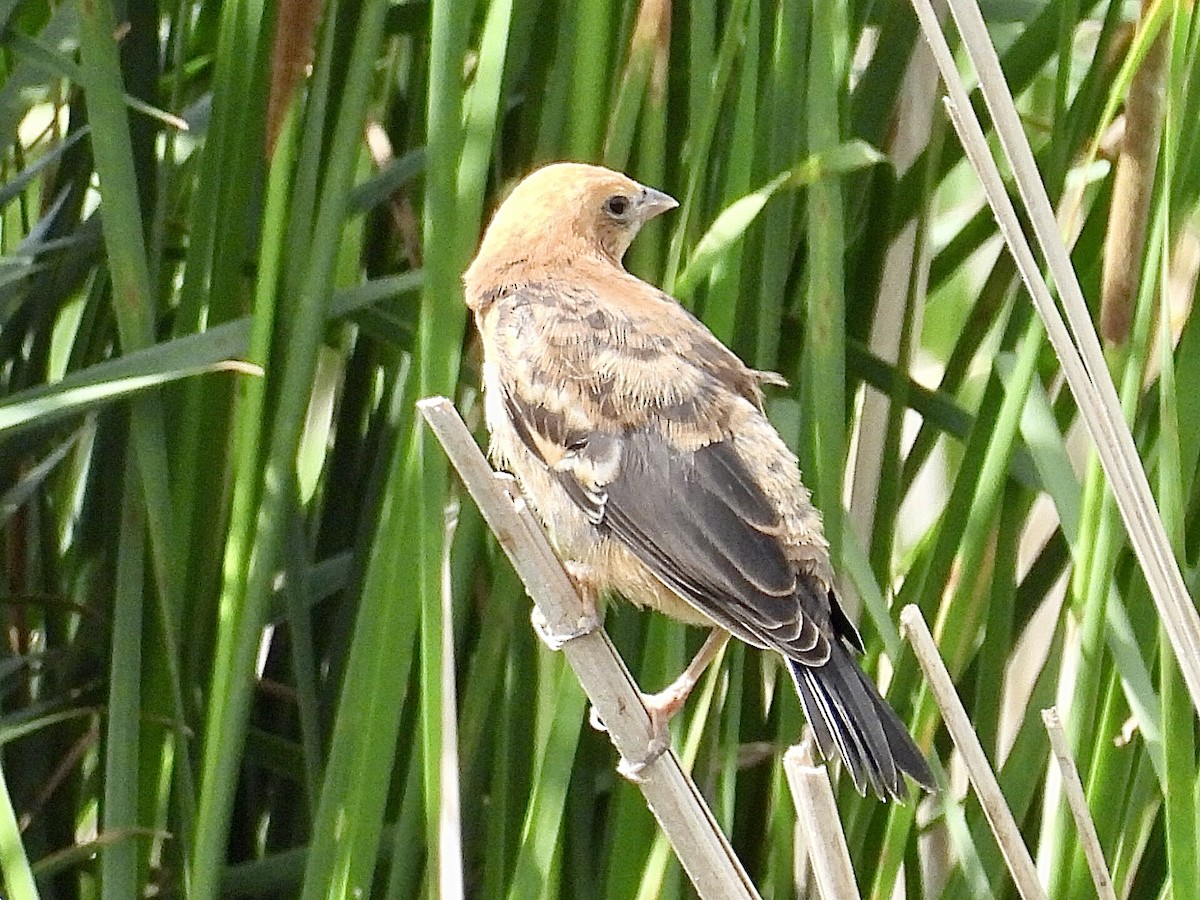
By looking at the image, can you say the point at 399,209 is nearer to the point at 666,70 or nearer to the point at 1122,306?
the point at 666,70

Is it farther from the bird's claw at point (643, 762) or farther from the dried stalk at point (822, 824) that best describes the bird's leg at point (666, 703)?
the dried stalk at point (822, 824)

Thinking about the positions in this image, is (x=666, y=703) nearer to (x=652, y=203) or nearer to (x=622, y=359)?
(x=622, y=359)

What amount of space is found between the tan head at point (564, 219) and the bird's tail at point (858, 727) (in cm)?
42

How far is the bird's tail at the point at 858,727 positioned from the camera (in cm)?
104

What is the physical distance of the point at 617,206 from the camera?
141cm

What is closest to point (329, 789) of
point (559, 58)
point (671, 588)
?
point (671, 588)

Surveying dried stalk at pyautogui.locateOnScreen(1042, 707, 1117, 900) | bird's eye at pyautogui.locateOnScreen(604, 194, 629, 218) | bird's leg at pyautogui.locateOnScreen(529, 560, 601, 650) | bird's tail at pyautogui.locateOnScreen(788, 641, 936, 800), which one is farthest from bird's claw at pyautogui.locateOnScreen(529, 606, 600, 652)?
bird's eye at pyautogui.locateOnScreen(604, 194, 629, 218)

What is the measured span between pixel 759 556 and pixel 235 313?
0.52 m

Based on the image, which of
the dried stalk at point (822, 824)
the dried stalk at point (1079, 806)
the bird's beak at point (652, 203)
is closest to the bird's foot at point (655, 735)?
the dried stalk at point (822, 824)

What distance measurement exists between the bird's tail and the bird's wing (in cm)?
2

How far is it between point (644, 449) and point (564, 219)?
24 centimetres

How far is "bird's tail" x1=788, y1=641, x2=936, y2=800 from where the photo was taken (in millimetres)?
1036

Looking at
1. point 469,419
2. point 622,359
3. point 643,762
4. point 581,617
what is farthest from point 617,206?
point 643,762

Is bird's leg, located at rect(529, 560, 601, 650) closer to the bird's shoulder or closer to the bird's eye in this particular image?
the bird's shoulder
